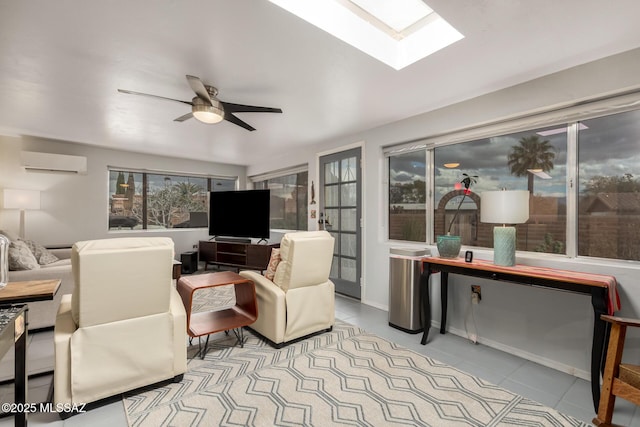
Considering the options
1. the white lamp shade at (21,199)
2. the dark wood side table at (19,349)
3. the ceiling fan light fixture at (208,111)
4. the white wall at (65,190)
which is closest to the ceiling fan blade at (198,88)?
the ceiling fan light fixture at (208,111)

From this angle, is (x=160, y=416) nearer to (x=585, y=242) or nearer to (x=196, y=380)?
(x=196, y=380)

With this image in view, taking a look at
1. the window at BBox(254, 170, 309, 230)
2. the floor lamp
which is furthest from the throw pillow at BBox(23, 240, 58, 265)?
the window at BBox(254, 170, 309, 230)

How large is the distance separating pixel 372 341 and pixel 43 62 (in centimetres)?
354

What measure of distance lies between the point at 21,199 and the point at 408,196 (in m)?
5.17

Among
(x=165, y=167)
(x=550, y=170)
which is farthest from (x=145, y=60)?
(x=165, y=167)

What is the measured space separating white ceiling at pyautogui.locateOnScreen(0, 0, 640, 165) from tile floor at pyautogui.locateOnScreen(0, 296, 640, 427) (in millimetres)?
2317

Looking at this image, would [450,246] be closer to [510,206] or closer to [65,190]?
[510,206]

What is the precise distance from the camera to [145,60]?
216 cm

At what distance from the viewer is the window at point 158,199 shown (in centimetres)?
540

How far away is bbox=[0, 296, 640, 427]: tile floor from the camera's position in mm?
1701

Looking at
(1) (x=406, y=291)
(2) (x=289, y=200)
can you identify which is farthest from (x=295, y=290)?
(2) (x=289, y=200)

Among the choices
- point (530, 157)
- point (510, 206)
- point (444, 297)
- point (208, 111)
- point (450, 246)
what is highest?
point (208, 111)

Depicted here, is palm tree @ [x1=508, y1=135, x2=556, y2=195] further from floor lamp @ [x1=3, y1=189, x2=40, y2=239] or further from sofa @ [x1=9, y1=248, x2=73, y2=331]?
floor lamp @ [x1=3, y1=189, x2=40, y2=239]

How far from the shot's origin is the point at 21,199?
3.95 meters
